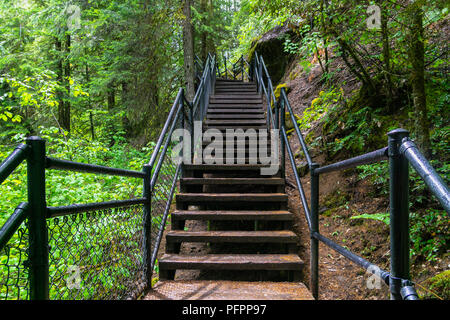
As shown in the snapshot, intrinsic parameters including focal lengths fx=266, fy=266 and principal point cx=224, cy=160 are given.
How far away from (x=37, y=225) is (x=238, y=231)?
7.86ft

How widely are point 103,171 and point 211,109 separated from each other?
18.9 feet

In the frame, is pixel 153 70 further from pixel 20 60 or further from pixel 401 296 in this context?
pixel 401 296

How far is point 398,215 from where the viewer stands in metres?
1.13

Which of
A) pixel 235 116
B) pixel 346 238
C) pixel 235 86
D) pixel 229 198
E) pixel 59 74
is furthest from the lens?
pixel 59 74

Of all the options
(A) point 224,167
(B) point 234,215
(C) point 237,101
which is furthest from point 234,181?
(C) point 237,101

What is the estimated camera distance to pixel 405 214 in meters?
1.12

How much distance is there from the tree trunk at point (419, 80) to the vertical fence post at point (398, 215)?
6.97 ft

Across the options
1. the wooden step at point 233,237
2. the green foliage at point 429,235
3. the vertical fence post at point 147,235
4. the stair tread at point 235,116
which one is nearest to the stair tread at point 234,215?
the wooden step at point 233,237

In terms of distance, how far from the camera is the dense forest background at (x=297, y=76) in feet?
9.59

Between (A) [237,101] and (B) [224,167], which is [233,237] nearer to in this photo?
(B) [224,167]

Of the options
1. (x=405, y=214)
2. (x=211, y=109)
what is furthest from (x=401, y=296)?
(x=211, y=109)

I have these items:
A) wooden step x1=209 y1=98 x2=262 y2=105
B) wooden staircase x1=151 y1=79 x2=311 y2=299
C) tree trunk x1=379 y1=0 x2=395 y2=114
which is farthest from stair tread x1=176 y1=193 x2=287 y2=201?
wooden step x1=209 y1=98 x2=262 y2=105

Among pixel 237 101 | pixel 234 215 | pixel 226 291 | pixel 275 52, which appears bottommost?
pixel 226 291

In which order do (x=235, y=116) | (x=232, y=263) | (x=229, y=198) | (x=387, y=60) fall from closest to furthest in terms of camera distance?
(x=232, y=263)
(x=229, y=198)
(x=387, y=60)
(x=235, y=116)
